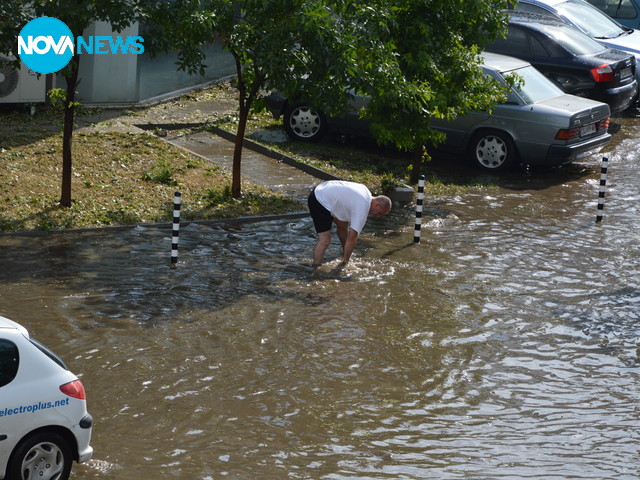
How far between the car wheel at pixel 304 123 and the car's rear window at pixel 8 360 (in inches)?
521

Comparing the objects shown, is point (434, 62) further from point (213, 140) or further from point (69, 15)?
point (69, 15)

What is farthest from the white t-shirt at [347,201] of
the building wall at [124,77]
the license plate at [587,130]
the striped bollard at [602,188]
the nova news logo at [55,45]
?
the building wall at [124,77]

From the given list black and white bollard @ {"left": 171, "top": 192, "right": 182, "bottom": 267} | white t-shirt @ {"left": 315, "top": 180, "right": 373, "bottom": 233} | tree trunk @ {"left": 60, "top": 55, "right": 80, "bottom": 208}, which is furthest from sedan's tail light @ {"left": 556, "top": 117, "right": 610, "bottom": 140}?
tree trunk @ {"left": 60, "top": 55, "right": 80, "bottom": 208}

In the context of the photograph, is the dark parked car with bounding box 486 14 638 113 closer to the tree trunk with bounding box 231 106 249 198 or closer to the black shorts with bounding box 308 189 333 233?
the tree trunk with bounding box 231 106 249 198

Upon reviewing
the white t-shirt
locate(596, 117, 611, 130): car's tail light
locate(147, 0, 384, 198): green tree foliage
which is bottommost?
the white t-shirt

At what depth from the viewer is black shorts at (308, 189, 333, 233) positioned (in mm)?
12422

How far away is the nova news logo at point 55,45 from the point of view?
43.5ft

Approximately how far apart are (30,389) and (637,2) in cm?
2418

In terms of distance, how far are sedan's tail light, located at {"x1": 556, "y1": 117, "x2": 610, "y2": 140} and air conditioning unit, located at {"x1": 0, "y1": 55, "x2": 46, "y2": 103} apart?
32.3ft

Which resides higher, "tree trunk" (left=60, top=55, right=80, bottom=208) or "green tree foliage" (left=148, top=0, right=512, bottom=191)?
"green tree foliage" (left=148, top=0, right=512, bottom=191)

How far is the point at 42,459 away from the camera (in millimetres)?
6602

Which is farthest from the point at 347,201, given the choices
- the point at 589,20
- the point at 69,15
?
the point at 589,20

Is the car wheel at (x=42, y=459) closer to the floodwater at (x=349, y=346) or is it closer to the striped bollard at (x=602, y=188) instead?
the floodwater at (x=349, y=346)

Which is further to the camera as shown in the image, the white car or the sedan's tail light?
the sedan's tail light
